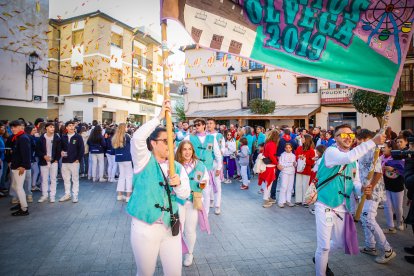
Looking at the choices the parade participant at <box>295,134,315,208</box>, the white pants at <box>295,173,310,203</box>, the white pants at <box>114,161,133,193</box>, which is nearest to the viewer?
the parade participant at <box>295,134,315,208</box>

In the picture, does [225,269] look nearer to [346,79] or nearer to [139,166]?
[139,166]

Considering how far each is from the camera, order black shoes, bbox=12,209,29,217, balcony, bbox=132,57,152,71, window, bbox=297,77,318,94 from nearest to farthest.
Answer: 1. black shoes, bbox=12,209,29,217
2. window, bbox=297,77,318,94
3. balcony, bbox=132,57,152,71

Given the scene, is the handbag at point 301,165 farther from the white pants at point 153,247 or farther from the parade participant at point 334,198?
the white pants at point 153,247

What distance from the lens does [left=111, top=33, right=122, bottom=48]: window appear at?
26.6 m

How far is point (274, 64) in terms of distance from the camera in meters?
2.70

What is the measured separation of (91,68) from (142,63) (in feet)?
23.1

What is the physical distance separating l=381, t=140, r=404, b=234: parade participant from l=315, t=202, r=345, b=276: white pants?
2505 mm

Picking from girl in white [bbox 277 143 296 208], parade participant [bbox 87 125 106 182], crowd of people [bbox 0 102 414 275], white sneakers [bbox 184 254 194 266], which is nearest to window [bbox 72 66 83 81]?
parade participant [bbox 87 125 106 182]

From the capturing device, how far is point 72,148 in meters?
7.32

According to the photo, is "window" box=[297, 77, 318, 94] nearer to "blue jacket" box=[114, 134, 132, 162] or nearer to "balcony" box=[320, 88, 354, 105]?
"balcony" box=[320, 88, 354, 105]

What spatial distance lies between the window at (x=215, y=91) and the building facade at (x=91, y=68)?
465 cm

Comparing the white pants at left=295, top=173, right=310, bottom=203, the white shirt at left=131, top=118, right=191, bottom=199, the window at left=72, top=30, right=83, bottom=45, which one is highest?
the window at left=72, top=30, right=83, bottom=45

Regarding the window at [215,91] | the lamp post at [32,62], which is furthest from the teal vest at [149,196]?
the window at [215,91]

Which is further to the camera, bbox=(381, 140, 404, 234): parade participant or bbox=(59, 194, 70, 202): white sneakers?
bbox=(59, 194, 70, 202): white sneakers
